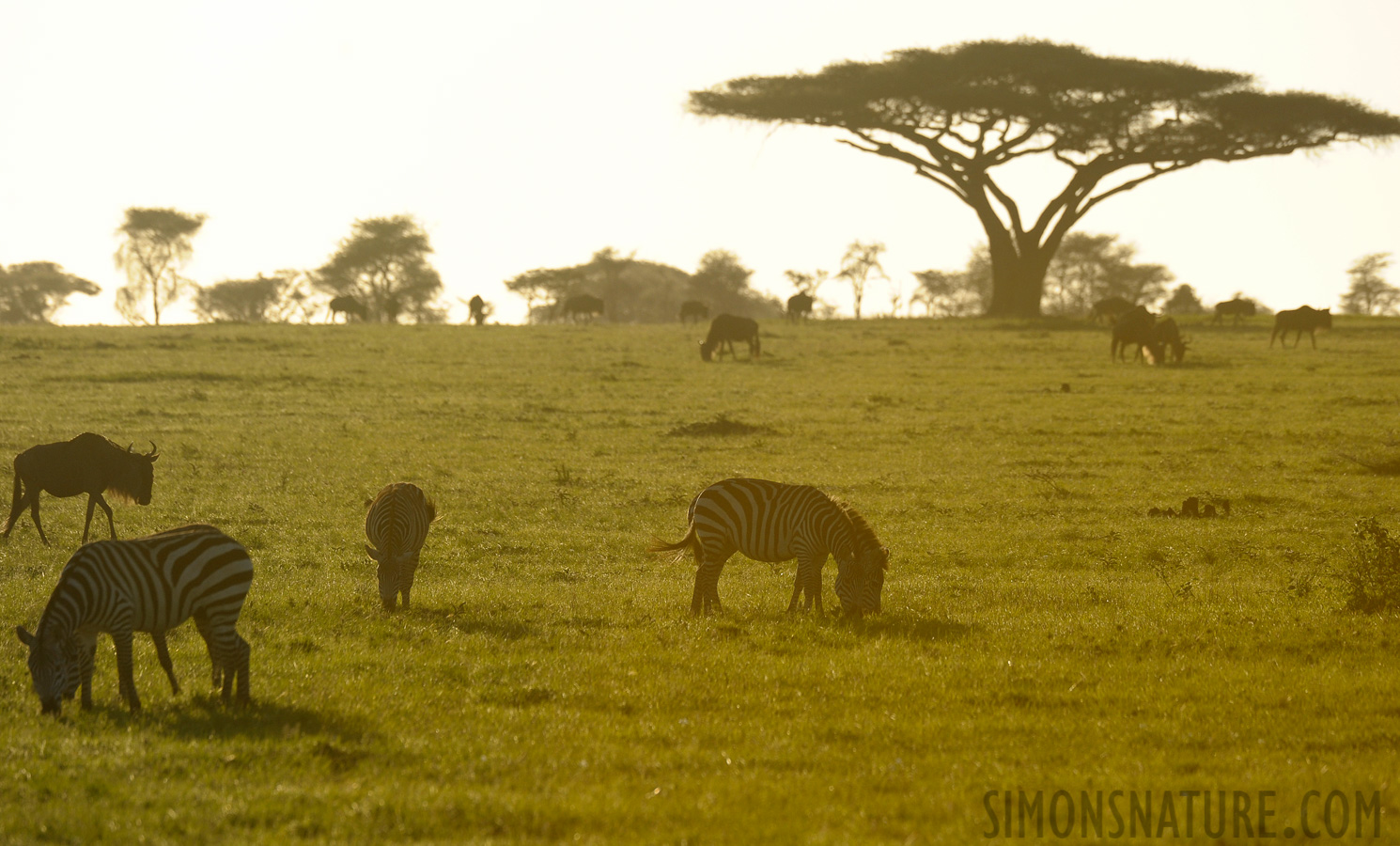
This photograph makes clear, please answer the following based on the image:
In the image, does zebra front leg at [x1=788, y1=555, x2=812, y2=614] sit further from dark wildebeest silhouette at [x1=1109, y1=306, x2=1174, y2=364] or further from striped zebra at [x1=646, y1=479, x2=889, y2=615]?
dark wildebeest silhouette at [x1=1109, y1=306, x2=1174, y2=364]

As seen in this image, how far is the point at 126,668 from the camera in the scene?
8859 mm

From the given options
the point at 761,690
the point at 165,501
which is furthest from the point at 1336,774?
the point at 165,501

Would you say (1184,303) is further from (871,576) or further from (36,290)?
(36,290)

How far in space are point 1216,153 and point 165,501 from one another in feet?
180

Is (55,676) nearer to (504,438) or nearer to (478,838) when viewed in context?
(478,838)

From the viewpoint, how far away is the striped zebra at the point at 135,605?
8438 millimetres

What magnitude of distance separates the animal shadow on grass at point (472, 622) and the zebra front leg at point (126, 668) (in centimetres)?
366

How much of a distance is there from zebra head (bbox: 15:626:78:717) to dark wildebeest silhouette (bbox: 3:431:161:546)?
28.9 feet

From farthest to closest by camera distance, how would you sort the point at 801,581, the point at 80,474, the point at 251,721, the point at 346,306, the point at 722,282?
the point at 722,282 → the point at 346,306 → the point at 80,474 → the point at 801,581 → the point at 251,721

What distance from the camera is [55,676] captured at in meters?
8.43

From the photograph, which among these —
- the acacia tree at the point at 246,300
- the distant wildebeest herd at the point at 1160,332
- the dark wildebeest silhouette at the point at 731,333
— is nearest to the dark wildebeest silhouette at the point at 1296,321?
the distant wildebeest herd at the point at 1160,332

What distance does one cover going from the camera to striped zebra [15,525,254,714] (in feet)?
27.7

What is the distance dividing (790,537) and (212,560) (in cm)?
615

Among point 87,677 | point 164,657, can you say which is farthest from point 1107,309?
point 87,677
